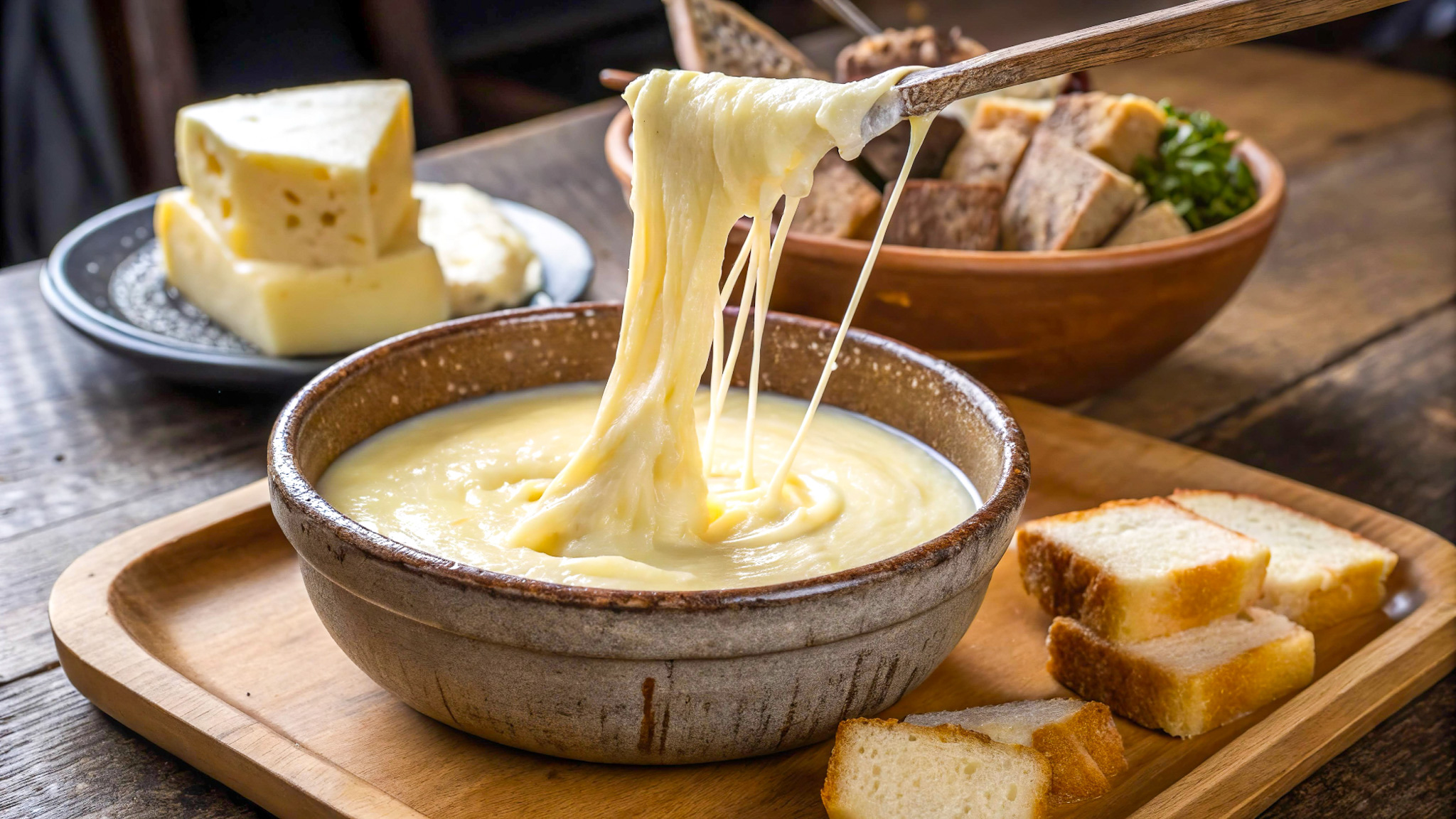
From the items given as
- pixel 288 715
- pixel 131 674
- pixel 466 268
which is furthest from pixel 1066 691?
pixel 466 268

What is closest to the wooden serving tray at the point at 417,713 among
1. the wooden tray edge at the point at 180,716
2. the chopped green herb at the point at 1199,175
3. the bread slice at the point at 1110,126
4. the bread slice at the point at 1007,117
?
the wooden tray edge at the point at 180,716

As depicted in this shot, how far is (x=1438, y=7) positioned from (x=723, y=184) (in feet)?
18.2

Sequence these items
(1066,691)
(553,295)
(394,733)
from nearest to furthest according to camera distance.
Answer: (394,733) → (1066,691) → (553,295)

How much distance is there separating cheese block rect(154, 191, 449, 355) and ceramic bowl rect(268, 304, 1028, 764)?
73cm

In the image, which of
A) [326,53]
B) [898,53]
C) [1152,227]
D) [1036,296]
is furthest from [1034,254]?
[326,53]

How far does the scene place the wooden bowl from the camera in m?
1.81

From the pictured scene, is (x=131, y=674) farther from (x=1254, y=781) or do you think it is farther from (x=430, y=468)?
(x=1254, y=781)

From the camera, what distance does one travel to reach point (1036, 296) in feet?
→ 5.97

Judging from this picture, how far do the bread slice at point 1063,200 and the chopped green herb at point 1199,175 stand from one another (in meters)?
0.08

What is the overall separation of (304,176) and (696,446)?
3.26ft

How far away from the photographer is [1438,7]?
5715 millimetres

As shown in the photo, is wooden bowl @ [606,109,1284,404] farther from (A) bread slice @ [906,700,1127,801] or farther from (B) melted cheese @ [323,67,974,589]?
(A) bread slice @ [906,700,1127,801]

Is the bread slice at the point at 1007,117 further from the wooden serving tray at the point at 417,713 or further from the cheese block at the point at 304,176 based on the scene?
the cheese block at the point at 304,176

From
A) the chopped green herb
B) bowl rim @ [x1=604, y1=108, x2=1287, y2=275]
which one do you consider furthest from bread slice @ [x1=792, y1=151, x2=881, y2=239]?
the chopped green herb
